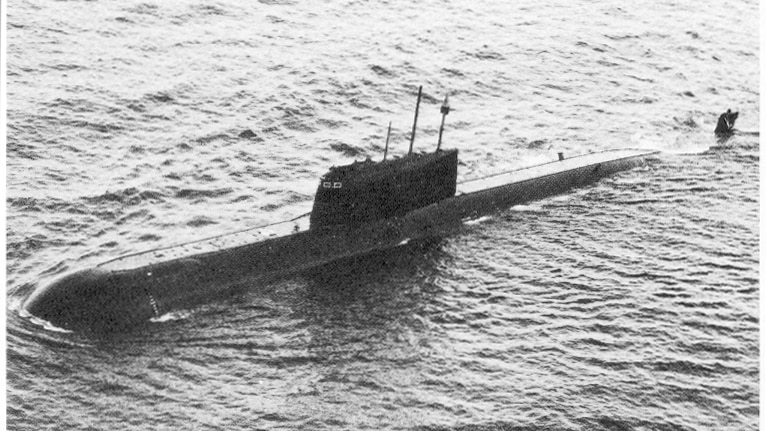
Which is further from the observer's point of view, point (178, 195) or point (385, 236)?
point (178, 195)

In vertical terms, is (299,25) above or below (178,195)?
above

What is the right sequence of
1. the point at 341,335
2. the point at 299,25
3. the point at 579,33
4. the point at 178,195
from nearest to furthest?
the point at 341,335 < the point at 178,195 < the point at 299,25 < the point at 579,33

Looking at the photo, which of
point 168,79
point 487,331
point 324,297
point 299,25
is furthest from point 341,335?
point 299,25

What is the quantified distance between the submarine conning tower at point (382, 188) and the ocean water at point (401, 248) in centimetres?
179

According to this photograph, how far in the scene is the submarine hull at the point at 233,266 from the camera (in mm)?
27938

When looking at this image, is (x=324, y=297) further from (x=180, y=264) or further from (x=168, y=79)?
(x=168, y=79)

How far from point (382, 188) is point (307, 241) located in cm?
334

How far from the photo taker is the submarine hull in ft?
91.7

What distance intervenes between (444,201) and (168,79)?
1804 cm

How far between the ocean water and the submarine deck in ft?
4.42

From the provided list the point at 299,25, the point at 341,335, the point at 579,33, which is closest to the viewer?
the point at 341,335

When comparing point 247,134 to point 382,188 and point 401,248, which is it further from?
point 401,248

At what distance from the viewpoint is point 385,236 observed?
34469 mm

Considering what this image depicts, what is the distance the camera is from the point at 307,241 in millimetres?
32750
